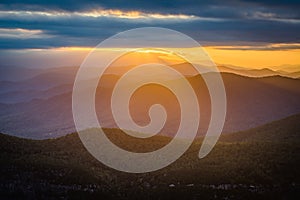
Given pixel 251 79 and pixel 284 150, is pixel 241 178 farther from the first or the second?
pixel 251 79

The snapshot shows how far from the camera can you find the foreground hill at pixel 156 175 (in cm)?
3039

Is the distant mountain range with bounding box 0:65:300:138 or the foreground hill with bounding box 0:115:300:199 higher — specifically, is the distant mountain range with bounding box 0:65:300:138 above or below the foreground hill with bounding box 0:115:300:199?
below

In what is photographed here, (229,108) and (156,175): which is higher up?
(156,175)

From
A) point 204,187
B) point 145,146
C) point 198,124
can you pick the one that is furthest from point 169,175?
point 198,124

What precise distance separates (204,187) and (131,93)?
162 metres

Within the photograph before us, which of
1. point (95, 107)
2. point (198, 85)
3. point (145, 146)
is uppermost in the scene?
point (145, 146)

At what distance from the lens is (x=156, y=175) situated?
35.7m

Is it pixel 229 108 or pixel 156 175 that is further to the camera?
pixel 229 108

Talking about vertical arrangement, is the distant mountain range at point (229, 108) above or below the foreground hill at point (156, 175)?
below

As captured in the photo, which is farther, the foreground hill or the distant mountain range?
the distant mountain range

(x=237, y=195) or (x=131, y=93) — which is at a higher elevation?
(x=237, y=195)

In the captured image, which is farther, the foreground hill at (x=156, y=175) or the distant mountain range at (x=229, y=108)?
the distant mountain range at (x=229, y=108)

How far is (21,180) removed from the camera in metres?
30.7

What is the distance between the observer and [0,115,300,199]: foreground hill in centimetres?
3039
